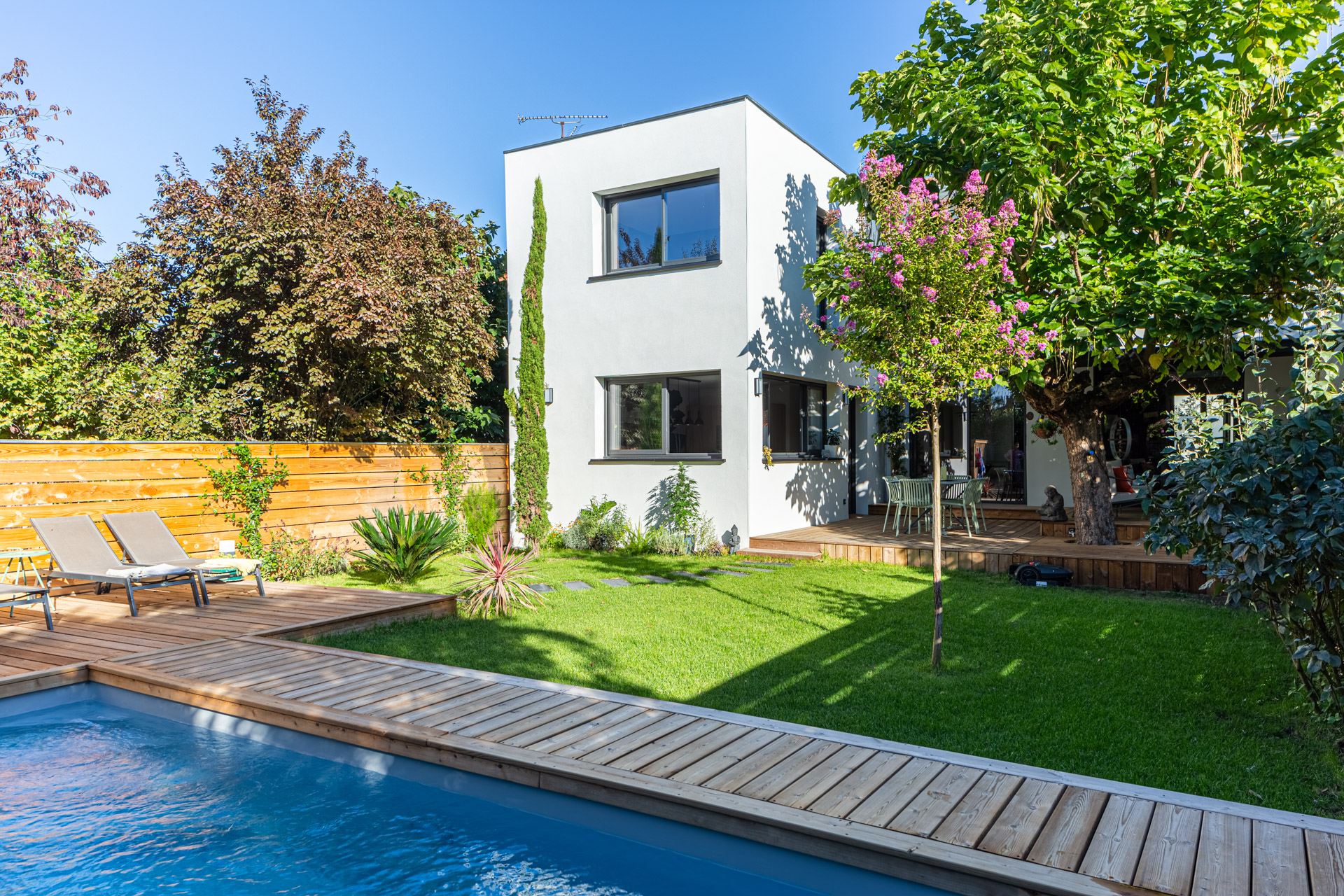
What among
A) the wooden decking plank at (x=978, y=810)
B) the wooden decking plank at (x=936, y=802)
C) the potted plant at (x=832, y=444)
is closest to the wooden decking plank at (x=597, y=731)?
the wooden decking plank at (x=936, y=802)

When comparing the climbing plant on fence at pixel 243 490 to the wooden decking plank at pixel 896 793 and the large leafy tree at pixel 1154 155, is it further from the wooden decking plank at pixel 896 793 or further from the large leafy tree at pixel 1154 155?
the large leafy tree at pixel 1154 155

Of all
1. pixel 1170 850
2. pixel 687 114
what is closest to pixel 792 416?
pixel 687 114

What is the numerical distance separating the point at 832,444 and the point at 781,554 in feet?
11.8

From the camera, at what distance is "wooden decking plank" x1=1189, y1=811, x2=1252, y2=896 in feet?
8.17

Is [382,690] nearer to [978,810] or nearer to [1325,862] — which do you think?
[978,810]

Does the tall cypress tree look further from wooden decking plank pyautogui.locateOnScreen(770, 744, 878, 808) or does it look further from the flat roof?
wooden decking plank pyautogui.locateOnScreen(770, 744, 878, 808)

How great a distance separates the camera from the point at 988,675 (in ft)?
17.0

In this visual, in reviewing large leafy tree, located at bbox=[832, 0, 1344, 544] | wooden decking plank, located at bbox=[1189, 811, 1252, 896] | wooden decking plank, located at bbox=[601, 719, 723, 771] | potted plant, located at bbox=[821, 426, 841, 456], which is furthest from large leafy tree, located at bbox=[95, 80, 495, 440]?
wooden decking plank, located at bbox=[1189, 811, 1252, 896]

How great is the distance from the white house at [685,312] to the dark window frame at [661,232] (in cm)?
3

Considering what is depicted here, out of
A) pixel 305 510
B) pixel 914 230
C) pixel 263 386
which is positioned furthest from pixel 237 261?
pixel 914 230

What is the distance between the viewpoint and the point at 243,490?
934cm

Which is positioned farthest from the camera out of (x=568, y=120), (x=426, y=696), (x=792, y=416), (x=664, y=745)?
(x=568, y=120)

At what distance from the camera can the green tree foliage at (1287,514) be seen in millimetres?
3500

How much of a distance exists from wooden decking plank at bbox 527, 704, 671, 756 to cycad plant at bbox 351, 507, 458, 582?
18.3ft
